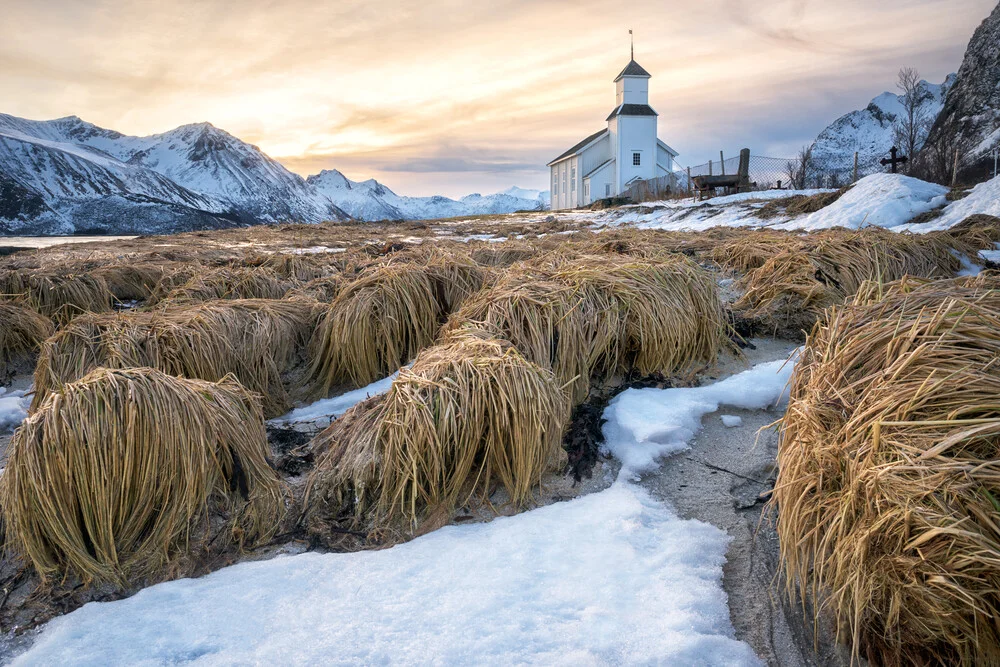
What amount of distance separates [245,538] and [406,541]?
0.54 metres

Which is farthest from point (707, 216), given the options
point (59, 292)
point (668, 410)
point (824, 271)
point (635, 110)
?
point (635, 110)

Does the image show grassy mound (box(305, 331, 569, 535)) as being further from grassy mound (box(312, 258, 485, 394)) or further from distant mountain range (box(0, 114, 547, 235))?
distant mountain range (box(0, 114, 547, 235))

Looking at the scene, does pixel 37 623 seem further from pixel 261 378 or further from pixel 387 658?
pixel 261 378

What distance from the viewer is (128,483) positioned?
173 centimetres

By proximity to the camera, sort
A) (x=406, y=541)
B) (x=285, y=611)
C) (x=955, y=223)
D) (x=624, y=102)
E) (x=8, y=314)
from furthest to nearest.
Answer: (x=624, y=102)
(x=955, y=223)
(x=8, y=314)
(x=406, y=541)
(x=285, y=611)

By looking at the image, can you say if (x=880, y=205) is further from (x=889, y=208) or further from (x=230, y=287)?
(x=230, y=287)

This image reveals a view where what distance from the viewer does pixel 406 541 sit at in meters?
1.73

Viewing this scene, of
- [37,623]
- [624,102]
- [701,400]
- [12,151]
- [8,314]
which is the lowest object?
[37,623]

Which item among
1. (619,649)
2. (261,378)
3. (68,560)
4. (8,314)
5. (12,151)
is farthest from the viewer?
(12,151)

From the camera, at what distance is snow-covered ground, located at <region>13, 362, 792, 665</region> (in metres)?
1.25

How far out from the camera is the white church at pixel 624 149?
1369 inches

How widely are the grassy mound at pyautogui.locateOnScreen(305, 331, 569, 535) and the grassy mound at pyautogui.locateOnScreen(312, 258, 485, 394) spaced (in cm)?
115

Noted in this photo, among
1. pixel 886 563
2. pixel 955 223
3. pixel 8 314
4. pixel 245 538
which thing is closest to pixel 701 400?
pixel 886 563

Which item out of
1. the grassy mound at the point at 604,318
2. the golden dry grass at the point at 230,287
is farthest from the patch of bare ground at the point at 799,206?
the golden dry grass at the point at 230,287
